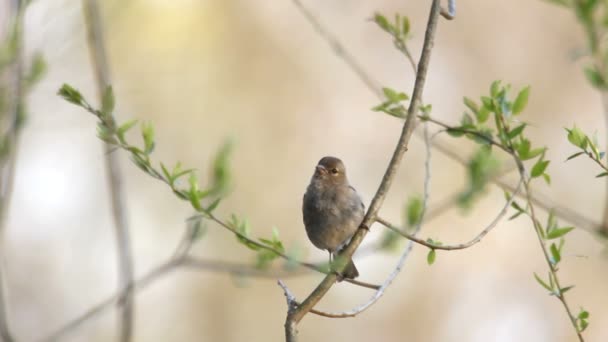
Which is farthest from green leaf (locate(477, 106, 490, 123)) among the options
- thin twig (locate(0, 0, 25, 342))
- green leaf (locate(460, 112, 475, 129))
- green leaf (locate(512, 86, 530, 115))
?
thin twig (locate(0, 0, 25, 342))

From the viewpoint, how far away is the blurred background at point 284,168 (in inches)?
323

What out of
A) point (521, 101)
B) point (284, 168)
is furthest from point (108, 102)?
point (284, 168)

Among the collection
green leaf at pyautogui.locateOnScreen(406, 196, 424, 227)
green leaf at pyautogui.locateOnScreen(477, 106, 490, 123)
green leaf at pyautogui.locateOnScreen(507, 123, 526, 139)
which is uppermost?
green leaf at pyautogui.locateOnScreen(477, 106, 490, 123)

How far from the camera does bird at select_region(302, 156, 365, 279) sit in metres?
4.09

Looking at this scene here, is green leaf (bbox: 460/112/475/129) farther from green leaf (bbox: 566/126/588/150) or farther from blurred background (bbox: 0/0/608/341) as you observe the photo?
blurred background (bbox: 0/0/608/341)

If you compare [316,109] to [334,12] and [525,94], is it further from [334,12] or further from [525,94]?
[525,94]

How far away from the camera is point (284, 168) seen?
8719 mm

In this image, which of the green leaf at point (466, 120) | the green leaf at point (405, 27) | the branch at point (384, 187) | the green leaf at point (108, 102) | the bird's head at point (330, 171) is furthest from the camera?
the bird's head at point (330, 171)

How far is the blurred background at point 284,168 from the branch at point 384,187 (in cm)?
576

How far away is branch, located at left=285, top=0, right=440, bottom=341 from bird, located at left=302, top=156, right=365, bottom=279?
1.71 metres

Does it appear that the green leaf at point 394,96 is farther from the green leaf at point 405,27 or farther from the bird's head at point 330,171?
the bird's head at point 330,171

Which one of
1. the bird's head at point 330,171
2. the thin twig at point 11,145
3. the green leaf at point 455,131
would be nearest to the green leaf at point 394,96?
the green leaf at point 455,131

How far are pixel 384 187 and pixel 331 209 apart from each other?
1.96 meters

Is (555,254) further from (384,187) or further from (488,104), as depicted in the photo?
(384,187)
